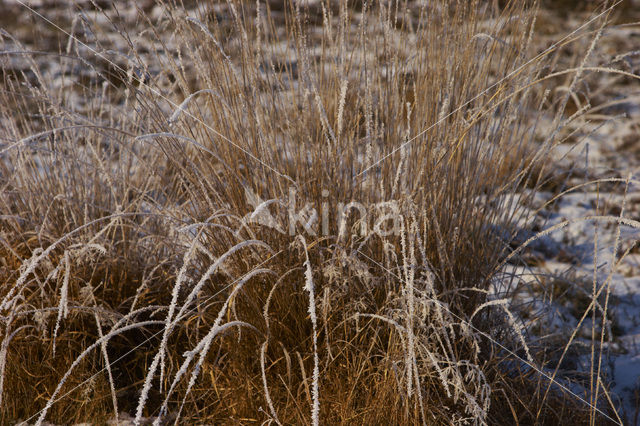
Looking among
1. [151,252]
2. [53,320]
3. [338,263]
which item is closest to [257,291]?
[338,263]

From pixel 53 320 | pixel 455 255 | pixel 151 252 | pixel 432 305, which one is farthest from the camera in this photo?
pixel 151 252

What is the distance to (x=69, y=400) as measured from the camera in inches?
67.2

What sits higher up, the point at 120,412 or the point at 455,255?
the point at 455,255

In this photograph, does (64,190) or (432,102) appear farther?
(64,190)

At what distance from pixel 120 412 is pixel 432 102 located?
4.19 feet

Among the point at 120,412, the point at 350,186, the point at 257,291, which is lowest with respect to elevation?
the point at 120,412

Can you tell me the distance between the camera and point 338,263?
5.18ft

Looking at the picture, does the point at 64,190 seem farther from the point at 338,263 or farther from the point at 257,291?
the point at 338,263

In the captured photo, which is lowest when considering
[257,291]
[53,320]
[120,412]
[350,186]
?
[120,412]

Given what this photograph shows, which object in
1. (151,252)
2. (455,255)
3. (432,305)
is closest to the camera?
(432,305)

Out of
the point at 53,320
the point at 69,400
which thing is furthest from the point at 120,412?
the point at 53,320

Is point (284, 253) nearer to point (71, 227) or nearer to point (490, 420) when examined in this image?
point (490, 420)

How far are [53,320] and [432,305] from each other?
115cm

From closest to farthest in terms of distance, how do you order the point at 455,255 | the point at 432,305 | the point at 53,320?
the point at 432,305 < the point at 455,255 < the point at 53,320
